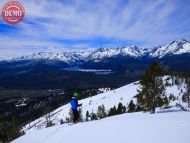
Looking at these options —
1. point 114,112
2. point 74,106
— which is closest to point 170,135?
point 74,106

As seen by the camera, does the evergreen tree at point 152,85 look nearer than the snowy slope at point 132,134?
No

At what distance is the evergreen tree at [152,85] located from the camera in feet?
153

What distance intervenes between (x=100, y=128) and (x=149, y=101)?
93.1 ft

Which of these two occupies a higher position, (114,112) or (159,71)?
(159,71)

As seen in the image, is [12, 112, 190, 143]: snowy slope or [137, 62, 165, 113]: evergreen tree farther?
[137, 62, 165, 113]: evergreen tree

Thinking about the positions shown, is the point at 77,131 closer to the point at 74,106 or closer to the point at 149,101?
the point at 74,106

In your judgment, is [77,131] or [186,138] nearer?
[186,138]

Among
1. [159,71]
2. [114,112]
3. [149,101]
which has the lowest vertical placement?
[114,112]

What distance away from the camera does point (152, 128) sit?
62.5 ft

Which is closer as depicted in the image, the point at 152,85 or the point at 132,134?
the point at 132,134

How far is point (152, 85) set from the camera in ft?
155

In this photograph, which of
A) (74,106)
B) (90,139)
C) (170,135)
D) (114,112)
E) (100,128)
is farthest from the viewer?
(114,112)

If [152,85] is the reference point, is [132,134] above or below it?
below

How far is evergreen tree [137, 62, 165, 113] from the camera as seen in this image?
1832 inches
